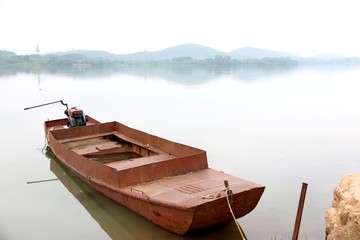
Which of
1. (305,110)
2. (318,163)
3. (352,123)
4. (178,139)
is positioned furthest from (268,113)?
(318,163)

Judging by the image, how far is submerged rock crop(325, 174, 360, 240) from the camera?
16.3 ft

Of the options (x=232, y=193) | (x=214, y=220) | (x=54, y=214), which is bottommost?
(x=54, y=214)

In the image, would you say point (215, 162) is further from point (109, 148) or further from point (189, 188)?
point (189, 188)

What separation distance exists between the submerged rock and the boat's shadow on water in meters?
1.82

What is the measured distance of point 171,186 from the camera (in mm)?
7219

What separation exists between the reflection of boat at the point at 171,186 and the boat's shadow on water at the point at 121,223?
36cm

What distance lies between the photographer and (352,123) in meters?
18.8

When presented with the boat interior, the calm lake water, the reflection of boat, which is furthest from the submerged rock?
the boat interior

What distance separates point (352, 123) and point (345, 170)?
8.62 meters

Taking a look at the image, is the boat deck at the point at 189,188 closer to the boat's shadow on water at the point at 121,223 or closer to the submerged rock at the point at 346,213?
the boat's shadow on water at the point at 121,223

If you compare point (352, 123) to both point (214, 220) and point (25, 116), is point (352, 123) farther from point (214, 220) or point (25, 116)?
point (25, 116)

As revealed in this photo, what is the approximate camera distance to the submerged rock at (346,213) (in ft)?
16.3

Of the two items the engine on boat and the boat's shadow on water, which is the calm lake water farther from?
the engine on boat

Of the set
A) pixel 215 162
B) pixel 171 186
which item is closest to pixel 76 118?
pixel 215 162
